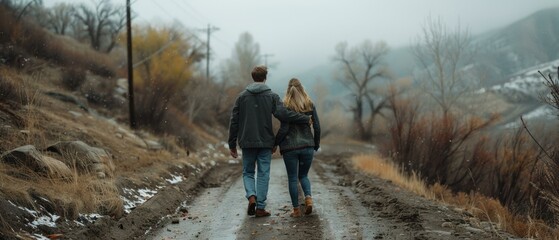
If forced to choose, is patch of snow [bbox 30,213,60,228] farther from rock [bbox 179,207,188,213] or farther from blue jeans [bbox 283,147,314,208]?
blue jeans [bbox 283,147,314,208]

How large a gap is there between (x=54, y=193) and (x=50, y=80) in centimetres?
1768

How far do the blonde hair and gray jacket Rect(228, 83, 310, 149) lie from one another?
0.40 feet

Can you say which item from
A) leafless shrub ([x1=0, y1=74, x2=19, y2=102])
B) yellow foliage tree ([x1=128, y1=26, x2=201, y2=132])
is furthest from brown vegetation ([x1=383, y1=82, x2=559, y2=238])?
yellow foliage tree ([x1=128, y1=26, x2=201, y2=132])

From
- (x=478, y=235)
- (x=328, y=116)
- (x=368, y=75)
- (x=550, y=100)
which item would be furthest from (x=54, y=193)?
(x=328, y=116)

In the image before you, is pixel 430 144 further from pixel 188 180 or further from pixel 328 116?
pixel 328 116

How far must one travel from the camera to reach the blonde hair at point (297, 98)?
752 cm

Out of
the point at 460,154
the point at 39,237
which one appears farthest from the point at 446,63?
the point at 39,237

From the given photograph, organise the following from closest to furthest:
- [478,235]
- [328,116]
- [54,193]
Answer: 1. [478,235]
2. [54,193]
3. [328,116]

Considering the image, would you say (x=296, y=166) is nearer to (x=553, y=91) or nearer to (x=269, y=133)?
(x=269, y=133)

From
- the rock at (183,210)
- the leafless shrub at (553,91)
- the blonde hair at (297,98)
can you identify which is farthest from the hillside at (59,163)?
the leafless shrub at (553,91)

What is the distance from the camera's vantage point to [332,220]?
23.4 ft

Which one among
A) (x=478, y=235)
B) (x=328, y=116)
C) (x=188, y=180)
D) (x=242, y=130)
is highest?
(x=242, y=130)

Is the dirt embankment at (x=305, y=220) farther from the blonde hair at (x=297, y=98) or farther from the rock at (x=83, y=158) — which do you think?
the blonde hair at (x=297, y=98)

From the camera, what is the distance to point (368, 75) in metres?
65.9
